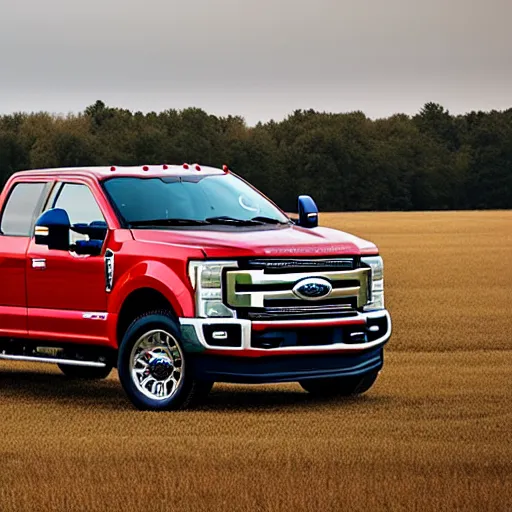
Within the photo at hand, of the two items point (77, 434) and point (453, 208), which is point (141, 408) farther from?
point (453, 208)

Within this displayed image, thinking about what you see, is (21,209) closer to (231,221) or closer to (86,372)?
(86,372)

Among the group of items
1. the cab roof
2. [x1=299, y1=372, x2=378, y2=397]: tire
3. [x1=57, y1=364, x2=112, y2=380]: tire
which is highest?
the cab roof

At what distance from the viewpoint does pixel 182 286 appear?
44.2ft

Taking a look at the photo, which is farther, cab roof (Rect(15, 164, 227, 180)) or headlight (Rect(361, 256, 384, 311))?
cab roof (Rect(15, 164, 227, 180))

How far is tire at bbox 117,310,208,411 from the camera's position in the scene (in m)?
13.5

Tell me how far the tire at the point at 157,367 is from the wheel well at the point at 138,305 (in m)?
0.17

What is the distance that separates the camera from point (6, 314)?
15.3m

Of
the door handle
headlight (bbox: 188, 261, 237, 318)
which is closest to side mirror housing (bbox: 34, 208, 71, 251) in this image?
the door handle

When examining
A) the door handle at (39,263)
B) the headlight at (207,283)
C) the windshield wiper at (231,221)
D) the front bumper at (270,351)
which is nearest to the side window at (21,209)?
the door handle at (39,263)

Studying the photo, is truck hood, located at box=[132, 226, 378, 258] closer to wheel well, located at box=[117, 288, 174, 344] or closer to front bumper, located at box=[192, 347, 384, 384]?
wheel well, located at box=[117, 288, 174, 344]

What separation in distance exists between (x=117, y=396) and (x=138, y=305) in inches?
54.2

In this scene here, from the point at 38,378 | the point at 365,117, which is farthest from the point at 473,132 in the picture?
the point at 38,378

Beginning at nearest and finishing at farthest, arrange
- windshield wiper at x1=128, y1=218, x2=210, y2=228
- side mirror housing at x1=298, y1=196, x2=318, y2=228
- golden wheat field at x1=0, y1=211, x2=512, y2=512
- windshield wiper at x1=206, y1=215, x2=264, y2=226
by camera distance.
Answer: golden wheat field at x1=0, y1=211, x2=512, y2=512
windshield wiper at x1=128, y1=218, x2=210, y2=228
windshield wiper at x1=206, y1=215, x2=264, y2=226
side mirror housing at x1=298, y1=196, x2=318, y2=228

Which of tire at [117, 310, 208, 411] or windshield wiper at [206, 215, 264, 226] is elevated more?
windshield wiper at [206, 215, 264, 226]
